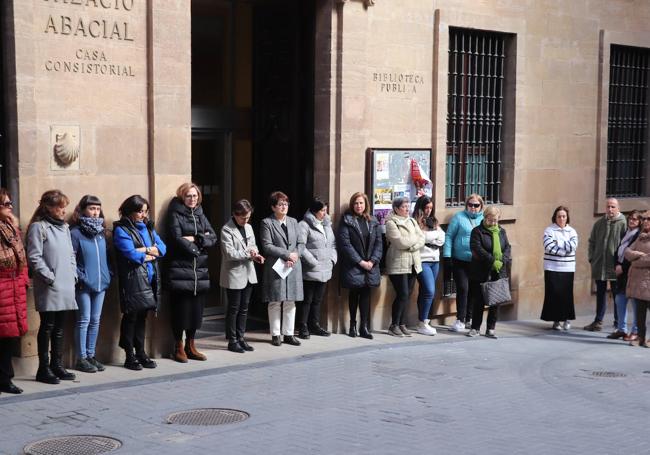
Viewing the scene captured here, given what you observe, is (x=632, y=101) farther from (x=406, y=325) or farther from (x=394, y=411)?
(x=394, y=411)

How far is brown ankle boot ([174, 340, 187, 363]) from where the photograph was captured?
11.6 meters

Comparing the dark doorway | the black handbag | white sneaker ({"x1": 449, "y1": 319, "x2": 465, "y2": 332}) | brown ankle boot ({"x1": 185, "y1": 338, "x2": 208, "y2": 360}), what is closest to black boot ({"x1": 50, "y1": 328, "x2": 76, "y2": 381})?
brown ankle boot ({"x1": 185, "y1": 338, "x2": 208, "y2": 360})

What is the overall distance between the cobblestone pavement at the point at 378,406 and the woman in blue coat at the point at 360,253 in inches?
32.1

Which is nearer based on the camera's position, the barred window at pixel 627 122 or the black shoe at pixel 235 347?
the black shoe at pixel 235 347

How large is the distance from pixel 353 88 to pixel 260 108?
4.63 ft

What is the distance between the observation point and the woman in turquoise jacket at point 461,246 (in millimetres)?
14234

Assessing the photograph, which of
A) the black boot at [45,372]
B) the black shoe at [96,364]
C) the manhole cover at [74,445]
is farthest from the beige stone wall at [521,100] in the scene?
the manhole cover at [74,445]

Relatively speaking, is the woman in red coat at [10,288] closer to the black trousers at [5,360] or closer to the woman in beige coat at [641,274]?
the black trousers at [5,360]

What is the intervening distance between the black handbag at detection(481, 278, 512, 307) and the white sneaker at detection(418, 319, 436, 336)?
2.61 ft

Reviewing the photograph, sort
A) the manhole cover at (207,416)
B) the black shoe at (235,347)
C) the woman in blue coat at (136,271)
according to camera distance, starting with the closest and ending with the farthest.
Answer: the manhole cover at (207,416) → the woman in blue coat at (136,271) → the black shoe at (235,347)

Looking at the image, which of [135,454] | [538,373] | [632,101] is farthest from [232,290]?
[632,101]

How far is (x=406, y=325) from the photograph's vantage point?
1438cm

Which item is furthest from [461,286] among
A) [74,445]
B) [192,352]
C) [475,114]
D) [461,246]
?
[74,445]

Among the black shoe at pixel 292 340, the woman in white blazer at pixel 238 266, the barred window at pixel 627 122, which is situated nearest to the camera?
the woman in white blazer at pixel 238 266
